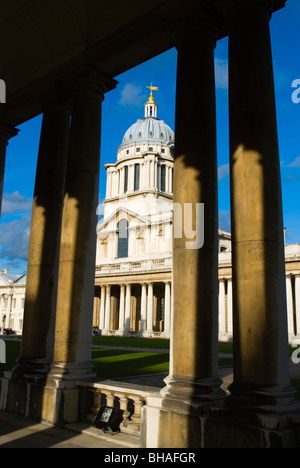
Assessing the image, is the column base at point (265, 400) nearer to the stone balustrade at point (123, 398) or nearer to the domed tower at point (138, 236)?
the stone balustrade at point (123, 398)

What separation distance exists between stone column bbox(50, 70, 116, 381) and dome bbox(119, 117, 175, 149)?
101 meters

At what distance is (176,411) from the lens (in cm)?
778

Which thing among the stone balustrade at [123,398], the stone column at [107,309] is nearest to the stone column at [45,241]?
the stone balustrade at [123,398]

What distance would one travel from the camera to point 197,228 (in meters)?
8.53

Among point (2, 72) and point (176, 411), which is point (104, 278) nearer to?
point (2, 72)

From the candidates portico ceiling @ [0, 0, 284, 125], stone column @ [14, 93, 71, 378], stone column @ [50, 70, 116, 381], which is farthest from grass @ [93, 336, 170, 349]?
portico ceiling @ [0, 0, 284, 125]

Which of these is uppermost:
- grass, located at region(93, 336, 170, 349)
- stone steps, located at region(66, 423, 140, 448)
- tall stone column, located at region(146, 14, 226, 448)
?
tall stone column, located at region(146, 14, 226, 448)

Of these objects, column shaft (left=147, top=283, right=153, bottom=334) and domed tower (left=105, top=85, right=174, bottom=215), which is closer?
column shaft (left=147, top=283, right=153, bottom=334)

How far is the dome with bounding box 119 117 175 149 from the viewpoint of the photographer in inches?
4422

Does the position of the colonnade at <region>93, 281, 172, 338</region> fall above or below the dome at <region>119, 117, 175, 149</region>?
below

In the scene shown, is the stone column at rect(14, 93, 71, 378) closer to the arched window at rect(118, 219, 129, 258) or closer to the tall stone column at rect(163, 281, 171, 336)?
the tall stone column at rect(163, 281, 171, 336)

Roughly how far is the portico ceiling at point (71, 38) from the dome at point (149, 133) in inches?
3895

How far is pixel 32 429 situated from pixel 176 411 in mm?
4324
